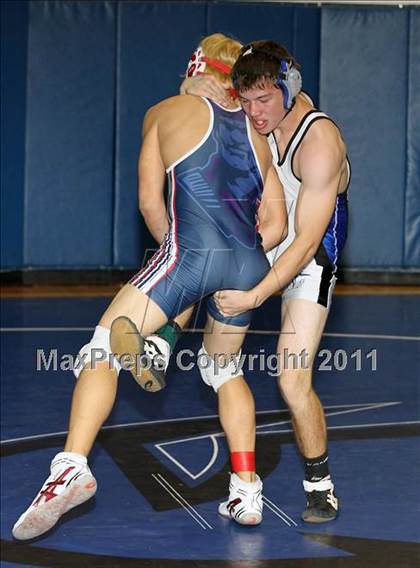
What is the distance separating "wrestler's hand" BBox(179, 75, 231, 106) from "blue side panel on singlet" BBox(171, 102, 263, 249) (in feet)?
0.10

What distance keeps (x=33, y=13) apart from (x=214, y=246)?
7350 millimetres

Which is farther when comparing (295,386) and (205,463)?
(205,463)

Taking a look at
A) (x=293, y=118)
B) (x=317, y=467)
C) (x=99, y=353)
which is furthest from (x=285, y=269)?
(x=317, y=467)

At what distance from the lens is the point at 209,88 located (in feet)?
16.0

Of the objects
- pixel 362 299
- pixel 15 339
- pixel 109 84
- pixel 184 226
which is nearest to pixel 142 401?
pixel 15 339

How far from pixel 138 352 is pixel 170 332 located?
1.28 feet

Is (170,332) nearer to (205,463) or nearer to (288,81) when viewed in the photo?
(288,81)

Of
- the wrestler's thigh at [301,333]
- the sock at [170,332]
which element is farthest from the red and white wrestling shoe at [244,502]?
the sock at [170,332]

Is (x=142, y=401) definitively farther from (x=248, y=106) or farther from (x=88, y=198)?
(x=88, y=198)

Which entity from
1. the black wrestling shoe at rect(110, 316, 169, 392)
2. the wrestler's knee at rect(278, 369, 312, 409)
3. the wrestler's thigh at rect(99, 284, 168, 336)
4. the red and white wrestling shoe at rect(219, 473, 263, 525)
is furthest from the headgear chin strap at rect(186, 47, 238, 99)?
the red and white wrestling shoe at rect(219, 473, 263, 525)

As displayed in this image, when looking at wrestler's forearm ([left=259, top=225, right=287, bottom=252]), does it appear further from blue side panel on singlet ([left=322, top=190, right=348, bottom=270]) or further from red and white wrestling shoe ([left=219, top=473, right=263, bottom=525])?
red and white wrestling shoe ([left=219, top=473, right=263, bottom=525])

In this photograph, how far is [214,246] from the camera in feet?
15.9

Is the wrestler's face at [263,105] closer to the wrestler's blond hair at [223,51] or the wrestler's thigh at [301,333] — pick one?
the wrestler's blond hair at [223,51]

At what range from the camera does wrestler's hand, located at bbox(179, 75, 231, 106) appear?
4.86 m
